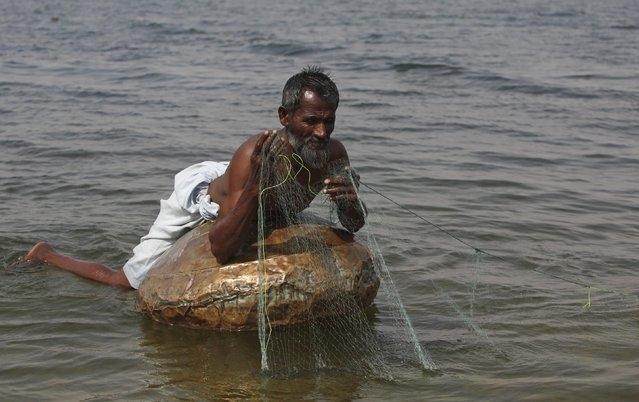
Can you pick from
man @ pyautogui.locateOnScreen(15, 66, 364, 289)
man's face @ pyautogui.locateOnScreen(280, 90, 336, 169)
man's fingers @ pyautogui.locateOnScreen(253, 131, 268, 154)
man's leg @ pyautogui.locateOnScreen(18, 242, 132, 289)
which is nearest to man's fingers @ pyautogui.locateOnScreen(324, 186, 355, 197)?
man @ pyautogui.locateOnScreen(15, 66, 364, 289)

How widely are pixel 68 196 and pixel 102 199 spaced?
1.20 feet

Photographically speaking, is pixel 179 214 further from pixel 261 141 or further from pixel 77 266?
pixel 261 141

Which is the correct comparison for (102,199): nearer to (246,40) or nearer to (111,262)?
(111,262)

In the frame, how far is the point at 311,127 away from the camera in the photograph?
17.0 ft

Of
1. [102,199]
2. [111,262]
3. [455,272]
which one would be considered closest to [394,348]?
[455,272]

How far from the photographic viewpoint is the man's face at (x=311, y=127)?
5.14 meters

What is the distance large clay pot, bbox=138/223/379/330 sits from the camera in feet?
17.6

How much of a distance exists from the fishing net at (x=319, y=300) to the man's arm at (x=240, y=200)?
0.06 metres

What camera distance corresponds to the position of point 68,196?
900 centimetres

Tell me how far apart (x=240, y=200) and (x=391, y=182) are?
176 inches

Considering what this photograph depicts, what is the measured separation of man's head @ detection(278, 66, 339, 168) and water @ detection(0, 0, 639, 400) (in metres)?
1.18

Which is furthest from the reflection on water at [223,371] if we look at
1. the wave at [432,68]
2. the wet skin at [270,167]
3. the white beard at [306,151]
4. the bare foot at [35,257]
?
the wave at [432,68]

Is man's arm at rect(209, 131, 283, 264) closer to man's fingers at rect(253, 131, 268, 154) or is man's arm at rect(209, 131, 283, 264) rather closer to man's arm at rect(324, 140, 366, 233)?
man's fingers at rect(253, 131, 268, 154)

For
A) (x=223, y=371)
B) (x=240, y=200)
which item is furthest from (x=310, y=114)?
(x=223, y=371)
